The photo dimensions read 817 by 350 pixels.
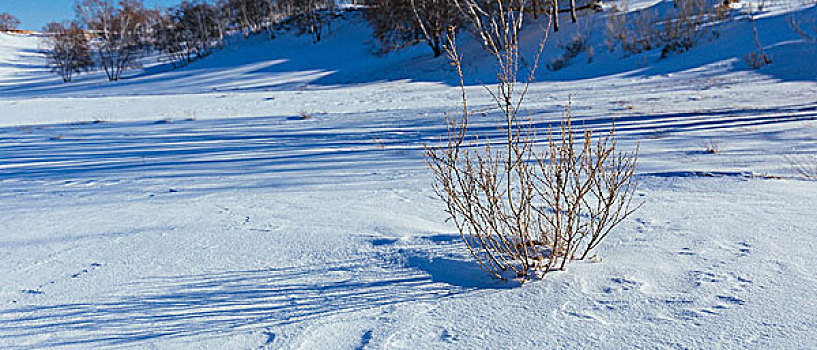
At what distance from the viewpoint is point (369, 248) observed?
2.66 meters

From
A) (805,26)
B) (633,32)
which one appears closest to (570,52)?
(633,32)

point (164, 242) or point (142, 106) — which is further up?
point (142, 106)

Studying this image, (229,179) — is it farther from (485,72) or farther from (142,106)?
(485,72)

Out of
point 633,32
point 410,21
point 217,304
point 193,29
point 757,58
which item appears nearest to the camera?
point 217,304

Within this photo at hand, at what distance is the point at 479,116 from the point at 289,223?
5.15 meters

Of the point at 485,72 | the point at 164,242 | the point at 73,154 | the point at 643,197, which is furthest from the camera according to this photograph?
the point at 485,72

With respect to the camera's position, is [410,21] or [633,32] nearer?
[633,32]

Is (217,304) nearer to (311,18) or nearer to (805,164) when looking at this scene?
(805,164)

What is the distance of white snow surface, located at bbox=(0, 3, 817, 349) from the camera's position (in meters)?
1.85

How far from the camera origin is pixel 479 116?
786 cm

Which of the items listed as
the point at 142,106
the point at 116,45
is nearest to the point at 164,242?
the point at 142,106

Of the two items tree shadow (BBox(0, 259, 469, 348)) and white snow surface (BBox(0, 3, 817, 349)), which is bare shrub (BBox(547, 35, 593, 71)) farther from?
tree shadow (BBox(0, 259, 469, 348))

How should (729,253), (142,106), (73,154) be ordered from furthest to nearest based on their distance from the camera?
(142,106) → (73,154) → (729,253)

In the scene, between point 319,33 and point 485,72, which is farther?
point 319,33
